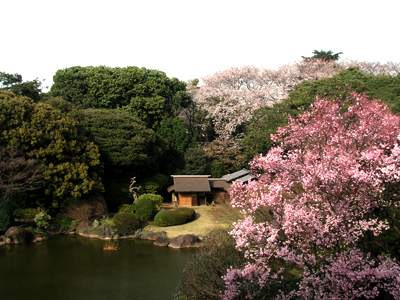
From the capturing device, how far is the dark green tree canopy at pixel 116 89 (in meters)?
27.3

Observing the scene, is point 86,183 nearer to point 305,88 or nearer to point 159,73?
point 159,73

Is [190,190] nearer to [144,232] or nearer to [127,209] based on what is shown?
[127,209]

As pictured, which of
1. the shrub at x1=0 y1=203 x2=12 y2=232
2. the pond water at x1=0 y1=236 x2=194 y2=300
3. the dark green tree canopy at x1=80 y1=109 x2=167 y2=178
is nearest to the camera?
the pond water at x1=0 y1=236 x2=194 y2=300

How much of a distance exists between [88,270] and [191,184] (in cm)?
1161

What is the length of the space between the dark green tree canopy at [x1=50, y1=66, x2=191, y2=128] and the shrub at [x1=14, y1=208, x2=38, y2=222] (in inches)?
451

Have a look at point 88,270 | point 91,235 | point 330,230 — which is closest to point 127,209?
point 91,235

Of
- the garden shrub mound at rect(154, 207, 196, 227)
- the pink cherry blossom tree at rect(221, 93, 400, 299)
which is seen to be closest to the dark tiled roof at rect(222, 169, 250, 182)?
the garden shrub mound at rect(154, 207, 196, 227)

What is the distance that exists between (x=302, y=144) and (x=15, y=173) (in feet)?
44.8

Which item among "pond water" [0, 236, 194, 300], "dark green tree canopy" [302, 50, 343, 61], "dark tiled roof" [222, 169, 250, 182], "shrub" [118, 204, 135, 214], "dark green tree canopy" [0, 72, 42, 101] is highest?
"dark green tree canopy" [302, 50, 343, 61]

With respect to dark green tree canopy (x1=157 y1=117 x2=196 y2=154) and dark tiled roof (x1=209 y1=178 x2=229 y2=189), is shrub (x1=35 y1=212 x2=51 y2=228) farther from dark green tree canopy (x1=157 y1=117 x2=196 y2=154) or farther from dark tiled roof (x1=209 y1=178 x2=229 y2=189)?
dark green tree canopy (x1=157 y1=117 x2=196 y2=154)

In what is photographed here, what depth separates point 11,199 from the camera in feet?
54.6

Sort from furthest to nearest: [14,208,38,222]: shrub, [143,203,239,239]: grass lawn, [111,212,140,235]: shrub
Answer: [111,212,140,235]: shrub < [143,203,239,239]: grass lawn < [14,208,38,222]: shrub

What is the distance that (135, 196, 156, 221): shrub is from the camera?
758 inches

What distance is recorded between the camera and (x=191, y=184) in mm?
23203
